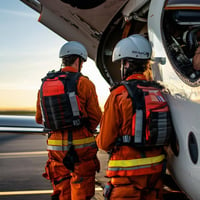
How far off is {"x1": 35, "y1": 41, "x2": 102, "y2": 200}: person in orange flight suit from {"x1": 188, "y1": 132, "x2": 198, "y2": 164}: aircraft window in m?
1.36

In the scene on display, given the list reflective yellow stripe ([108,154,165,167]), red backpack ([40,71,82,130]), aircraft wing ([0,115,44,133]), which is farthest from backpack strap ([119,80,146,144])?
aircraft wing ([0,115,44,133])

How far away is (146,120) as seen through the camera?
274cm

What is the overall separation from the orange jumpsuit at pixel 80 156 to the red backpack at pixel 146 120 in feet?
3.33

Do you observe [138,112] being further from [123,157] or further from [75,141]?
[75,141]

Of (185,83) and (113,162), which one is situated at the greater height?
(185,83)

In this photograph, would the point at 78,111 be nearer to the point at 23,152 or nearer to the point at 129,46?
the point at 129,46

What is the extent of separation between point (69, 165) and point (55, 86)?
0.87m

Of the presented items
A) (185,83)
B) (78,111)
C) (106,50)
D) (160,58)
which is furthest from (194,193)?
(106,50)

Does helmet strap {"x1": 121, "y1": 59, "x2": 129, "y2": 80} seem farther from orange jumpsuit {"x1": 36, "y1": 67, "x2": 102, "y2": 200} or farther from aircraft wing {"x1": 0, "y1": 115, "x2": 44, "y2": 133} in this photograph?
aircraft wing {"x1": 0, "y1": 115, "x2": 44, "y2": 133}

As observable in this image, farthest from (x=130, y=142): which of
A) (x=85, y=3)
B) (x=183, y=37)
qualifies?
(x=85, y=3)

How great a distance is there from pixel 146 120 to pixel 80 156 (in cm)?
124

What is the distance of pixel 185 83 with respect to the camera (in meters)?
2.79

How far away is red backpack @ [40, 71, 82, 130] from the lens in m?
3.66

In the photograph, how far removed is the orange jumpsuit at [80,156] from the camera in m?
3.71
